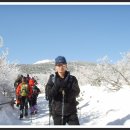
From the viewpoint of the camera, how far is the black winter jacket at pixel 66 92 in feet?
23.4

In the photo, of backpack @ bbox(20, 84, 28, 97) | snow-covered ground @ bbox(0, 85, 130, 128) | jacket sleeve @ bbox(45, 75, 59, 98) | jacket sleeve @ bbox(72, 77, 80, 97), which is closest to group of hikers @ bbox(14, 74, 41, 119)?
backpack @ bbox(20, 84, 28, 97)

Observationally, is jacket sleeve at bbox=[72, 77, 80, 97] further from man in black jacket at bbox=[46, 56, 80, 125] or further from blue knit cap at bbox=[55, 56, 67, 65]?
blue knit cap at bbox=[55, 56, 67, 65]

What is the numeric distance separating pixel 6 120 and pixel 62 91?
7424 mm

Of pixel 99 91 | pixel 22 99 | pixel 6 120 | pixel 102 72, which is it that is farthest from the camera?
pixel 102 72

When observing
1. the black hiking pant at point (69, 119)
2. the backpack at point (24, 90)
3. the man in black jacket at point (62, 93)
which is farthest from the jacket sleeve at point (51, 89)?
the backpack at point (24, 90)

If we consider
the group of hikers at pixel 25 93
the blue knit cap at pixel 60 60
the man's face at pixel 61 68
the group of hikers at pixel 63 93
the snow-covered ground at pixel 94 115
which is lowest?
the snow-covered ground at pixel 94 115

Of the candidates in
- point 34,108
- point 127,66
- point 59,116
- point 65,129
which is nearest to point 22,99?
A: point 34,108

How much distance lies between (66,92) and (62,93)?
65 mm

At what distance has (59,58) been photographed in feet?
23.4

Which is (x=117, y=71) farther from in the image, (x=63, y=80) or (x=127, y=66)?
(x=63, y=80)

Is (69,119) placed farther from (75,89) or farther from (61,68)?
(61,68)

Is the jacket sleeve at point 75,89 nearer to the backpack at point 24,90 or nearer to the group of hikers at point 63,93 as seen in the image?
the group of hikers at point 63,93

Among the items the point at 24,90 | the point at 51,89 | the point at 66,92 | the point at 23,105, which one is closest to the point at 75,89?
the point at 66,92

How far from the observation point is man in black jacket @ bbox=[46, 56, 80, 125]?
23.4 ft
